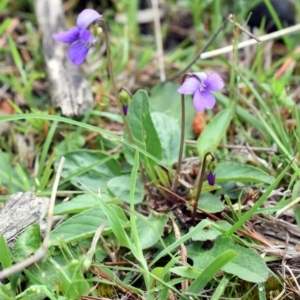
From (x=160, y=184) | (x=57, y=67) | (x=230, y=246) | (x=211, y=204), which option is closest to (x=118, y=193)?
(x=160, y=184)

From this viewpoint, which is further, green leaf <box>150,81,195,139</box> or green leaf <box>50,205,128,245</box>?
green leaf <box>150,81,195,139</box>

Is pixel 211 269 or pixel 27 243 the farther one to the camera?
pixel 27 243

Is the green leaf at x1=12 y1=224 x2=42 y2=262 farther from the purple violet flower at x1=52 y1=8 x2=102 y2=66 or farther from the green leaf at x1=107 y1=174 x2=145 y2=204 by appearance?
the purple violet flower at x1=52 y1=8 x2=102 y2=66

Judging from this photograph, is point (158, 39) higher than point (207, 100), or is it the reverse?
point (207, 100)

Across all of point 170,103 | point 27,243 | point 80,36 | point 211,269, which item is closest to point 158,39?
point 170,103

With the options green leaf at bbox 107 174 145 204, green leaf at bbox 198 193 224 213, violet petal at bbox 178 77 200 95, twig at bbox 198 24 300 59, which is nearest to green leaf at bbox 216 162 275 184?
green leaf at bbox 198 193 224 213

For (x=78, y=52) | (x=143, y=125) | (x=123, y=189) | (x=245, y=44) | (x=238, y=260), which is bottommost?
(x=238, y=260)

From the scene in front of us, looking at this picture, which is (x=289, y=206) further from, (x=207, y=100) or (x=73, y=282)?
(x=73, y=282)

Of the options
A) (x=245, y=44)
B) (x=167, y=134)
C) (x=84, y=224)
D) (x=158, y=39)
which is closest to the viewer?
(x=84, y=224)
